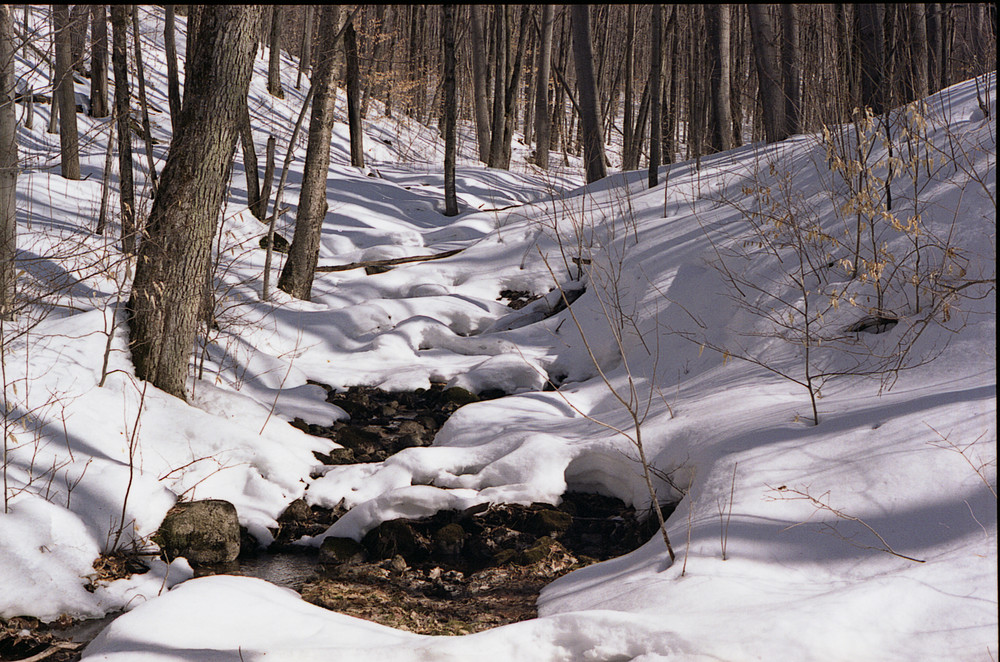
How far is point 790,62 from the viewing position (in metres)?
10.2

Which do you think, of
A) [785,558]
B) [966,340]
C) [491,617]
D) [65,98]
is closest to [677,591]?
[785,558]

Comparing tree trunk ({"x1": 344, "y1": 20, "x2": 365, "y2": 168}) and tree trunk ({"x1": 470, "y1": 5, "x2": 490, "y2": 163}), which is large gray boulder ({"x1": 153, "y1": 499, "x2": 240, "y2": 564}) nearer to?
tree trunk ({"x1": 344, "y1": 20, "x2": 365, "y2": 168})

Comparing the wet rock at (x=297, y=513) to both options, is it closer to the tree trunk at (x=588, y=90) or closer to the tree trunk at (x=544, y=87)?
the tree trunk at (x=588, y=90)

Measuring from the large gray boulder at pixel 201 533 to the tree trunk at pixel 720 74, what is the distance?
9.95m

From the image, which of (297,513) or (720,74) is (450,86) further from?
(297,513)

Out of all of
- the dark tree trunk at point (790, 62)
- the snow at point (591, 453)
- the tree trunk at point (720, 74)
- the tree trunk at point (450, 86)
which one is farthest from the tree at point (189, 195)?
the tree trunk at point (720, 74)

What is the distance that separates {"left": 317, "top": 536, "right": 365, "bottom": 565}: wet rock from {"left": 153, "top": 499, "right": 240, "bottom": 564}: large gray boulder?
481mm

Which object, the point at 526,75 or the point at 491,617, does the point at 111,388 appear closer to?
the point at 491,617

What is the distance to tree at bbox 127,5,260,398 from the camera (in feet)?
16.0

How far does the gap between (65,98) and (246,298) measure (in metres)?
4.59

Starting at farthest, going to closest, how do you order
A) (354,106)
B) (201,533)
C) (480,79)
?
(480,79) → (354,106) → (201,533)

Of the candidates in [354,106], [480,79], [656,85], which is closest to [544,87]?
[480,79]

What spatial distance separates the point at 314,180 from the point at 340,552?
5.20 meters

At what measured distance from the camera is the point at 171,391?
4988 mm
